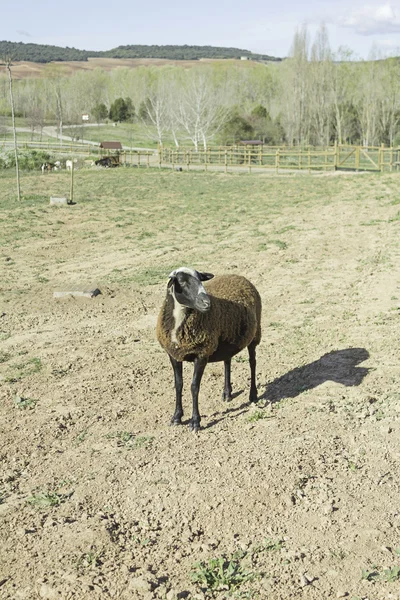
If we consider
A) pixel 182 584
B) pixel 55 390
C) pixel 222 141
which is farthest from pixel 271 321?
pixel 222 141

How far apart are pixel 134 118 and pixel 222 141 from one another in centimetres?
3638

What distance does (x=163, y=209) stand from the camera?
23078mm

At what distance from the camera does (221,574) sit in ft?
13.6

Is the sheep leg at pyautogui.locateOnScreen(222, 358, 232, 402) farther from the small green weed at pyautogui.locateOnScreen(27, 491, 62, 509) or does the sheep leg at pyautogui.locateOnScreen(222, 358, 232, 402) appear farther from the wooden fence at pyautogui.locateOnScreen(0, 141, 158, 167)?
the wooden fence at pyautogui.locateOnScreen(0, 141, 158, 167)

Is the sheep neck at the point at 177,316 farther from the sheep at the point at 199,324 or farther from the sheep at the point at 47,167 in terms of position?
the sheep at the point at 47,167

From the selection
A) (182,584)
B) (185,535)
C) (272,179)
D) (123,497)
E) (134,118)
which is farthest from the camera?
(134,118)

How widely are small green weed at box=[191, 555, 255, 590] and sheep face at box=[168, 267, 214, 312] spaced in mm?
2339

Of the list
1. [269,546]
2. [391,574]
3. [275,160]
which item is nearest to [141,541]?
[269,546]

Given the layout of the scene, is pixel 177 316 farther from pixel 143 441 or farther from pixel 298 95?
pixel 298 95

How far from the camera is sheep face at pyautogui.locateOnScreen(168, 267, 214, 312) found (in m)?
6.01

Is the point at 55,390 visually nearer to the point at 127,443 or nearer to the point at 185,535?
the point at 127,443

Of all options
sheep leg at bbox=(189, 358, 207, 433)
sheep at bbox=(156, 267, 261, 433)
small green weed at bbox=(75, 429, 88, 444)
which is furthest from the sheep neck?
small green weed at bbox=(75, 429, 88, 444)

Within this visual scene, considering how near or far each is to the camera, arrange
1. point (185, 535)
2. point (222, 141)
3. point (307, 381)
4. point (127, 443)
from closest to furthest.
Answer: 1. point (185, 535)
2. point (127, 443)
3. point (307, 381)
4. point (222, 141)

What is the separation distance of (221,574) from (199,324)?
2.57 metres
